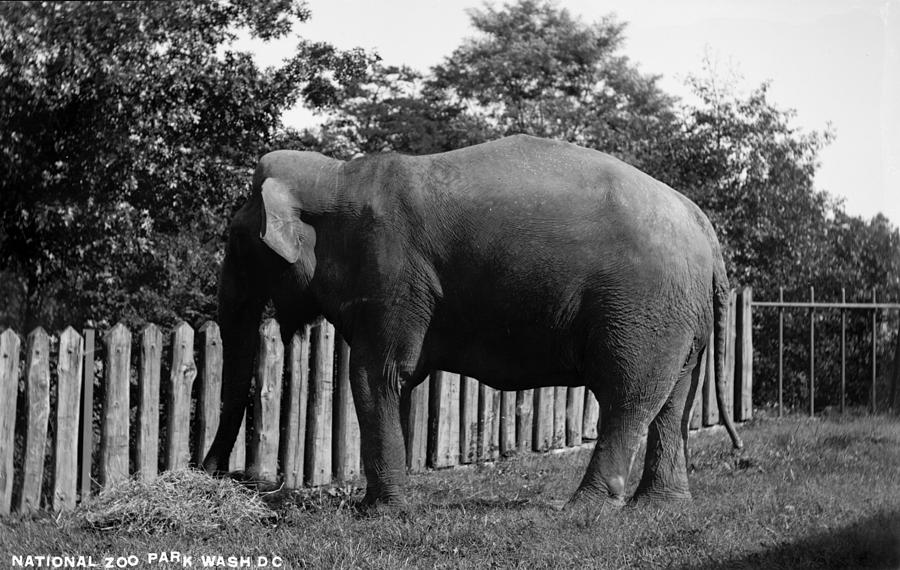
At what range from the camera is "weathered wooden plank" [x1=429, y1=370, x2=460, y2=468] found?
31.8ft

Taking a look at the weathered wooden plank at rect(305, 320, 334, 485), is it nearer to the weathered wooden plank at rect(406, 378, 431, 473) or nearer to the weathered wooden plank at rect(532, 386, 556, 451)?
the weathered wooden plank at rect(406, 378, 431, 473)

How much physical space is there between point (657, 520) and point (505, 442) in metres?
3.96

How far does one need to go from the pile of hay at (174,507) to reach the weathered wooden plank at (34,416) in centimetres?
46

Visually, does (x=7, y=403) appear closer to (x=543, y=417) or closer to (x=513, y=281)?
(x=513, y=281)

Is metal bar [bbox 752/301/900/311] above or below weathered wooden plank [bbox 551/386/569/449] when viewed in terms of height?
above

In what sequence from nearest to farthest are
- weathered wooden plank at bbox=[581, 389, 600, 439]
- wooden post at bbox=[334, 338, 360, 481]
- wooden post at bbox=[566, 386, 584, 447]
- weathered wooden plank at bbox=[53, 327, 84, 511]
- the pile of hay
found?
the pile of hay
weathered wooden plank at bbox=[53, 327, 84, 511]
wooden post at bbox=[334, 338, 360, 481]
wooden post at bbox=[566, 386, 584, 447]
weathered wooden plank at bbox=[581, 389, 600, 439]

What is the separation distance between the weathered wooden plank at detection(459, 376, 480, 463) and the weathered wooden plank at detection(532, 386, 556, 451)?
0.82m

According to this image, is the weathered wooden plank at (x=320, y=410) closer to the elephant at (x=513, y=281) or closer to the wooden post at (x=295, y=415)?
the wooden post at (x=295, y=415)

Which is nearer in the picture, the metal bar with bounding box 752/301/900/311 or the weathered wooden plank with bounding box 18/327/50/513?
the weathered wooden plank with bounding box 18/327/50/513

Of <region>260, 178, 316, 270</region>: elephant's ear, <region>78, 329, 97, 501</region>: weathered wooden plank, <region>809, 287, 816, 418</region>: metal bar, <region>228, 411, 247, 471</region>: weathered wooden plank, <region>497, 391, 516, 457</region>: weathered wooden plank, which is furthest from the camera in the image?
<region>809, 287, 816, 418</region>: metal bar

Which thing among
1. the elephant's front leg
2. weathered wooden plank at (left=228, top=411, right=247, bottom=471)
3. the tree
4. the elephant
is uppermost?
the tree

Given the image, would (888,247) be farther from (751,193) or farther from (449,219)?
(449,219)

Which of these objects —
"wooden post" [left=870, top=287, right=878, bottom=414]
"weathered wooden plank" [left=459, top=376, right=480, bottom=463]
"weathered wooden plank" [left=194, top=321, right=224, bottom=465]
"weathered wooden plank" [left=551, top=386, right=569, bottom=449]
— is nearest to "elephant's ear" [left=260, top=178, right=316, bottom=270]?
"weathered wooden plank" [left=194, top=321, right=224, bottom=465]

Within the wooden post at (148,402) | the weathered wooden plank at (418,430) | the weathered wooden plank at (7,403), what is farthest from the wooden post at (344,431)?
the weathered wooden plank at (7,403)
